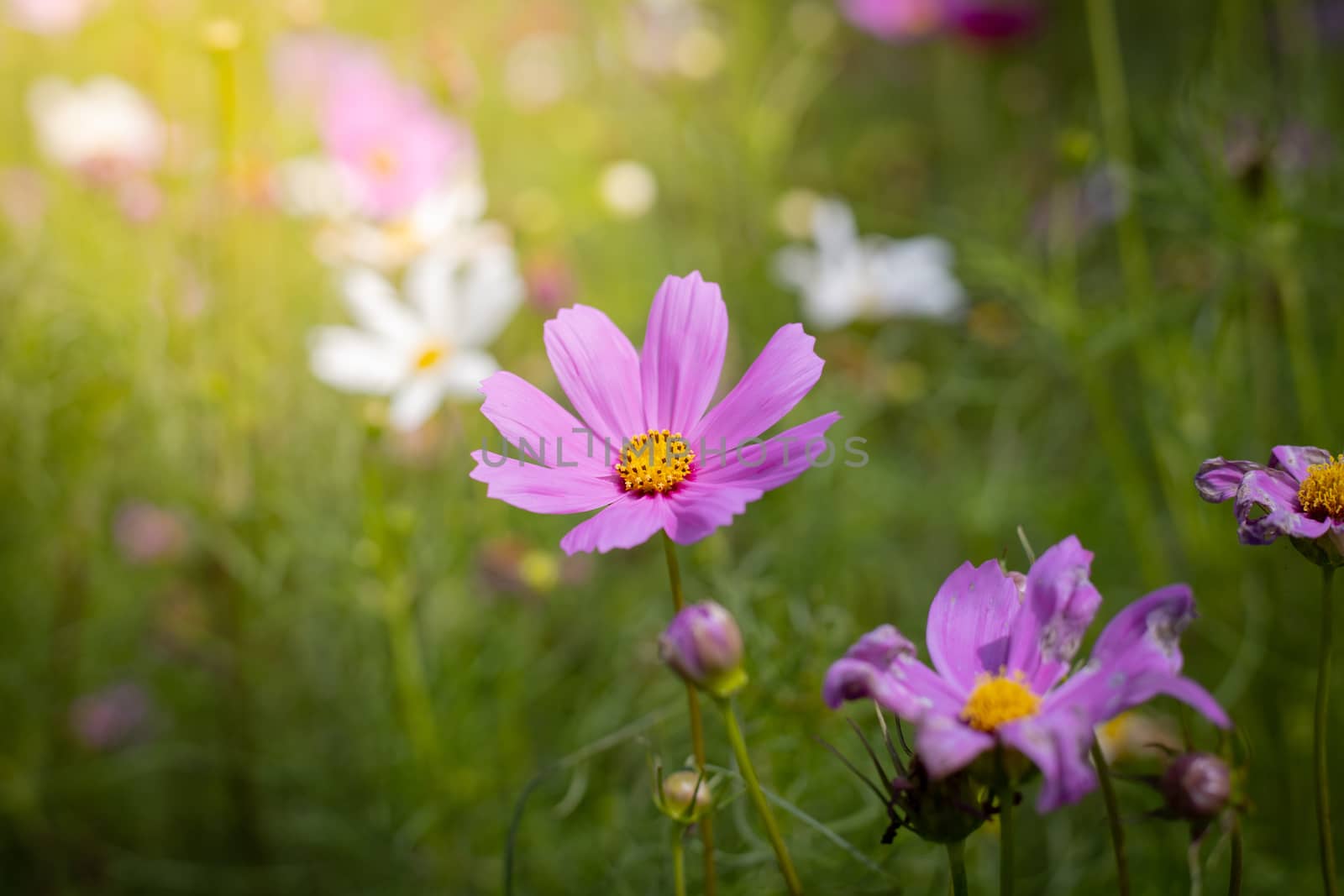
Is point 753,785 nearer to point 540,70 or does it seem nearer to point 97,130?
point 97,130

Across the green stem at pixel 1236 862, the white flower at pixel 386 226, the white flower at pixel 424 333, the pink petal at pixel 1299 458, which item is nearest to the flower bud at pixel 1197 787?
the green stem at pixel 1236 862

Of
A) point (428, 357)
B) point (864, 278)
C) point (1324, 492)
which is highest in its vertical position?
point (864, 278)

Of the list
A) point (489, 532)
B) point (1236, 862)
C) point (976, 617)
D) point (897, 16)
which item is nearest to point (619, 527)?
point (976, 617)

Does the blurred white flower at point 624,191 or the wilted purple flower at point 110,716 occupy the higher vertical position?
the blurred white flower at point 624,191

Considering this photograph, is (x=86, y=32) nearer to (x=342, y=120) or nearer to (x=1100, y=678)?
(x=342, y=120)

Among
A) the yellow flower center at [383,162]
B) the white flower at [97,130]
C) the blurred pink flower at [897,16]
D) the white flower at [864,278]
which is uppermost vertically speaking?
the blurred pink flower at [897,16]

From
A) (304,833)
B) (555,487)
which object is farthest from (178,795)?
(555,487)

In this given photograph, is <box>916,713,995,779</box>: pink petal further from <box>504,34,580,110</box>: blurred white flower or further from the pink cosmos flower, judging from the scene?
<box>504,34,580,110</box>: blurred white flower

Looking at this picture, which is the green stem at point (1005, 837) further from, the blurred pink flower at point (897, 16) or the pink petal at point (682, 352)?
the blurred pink flower at point (897, 16)
